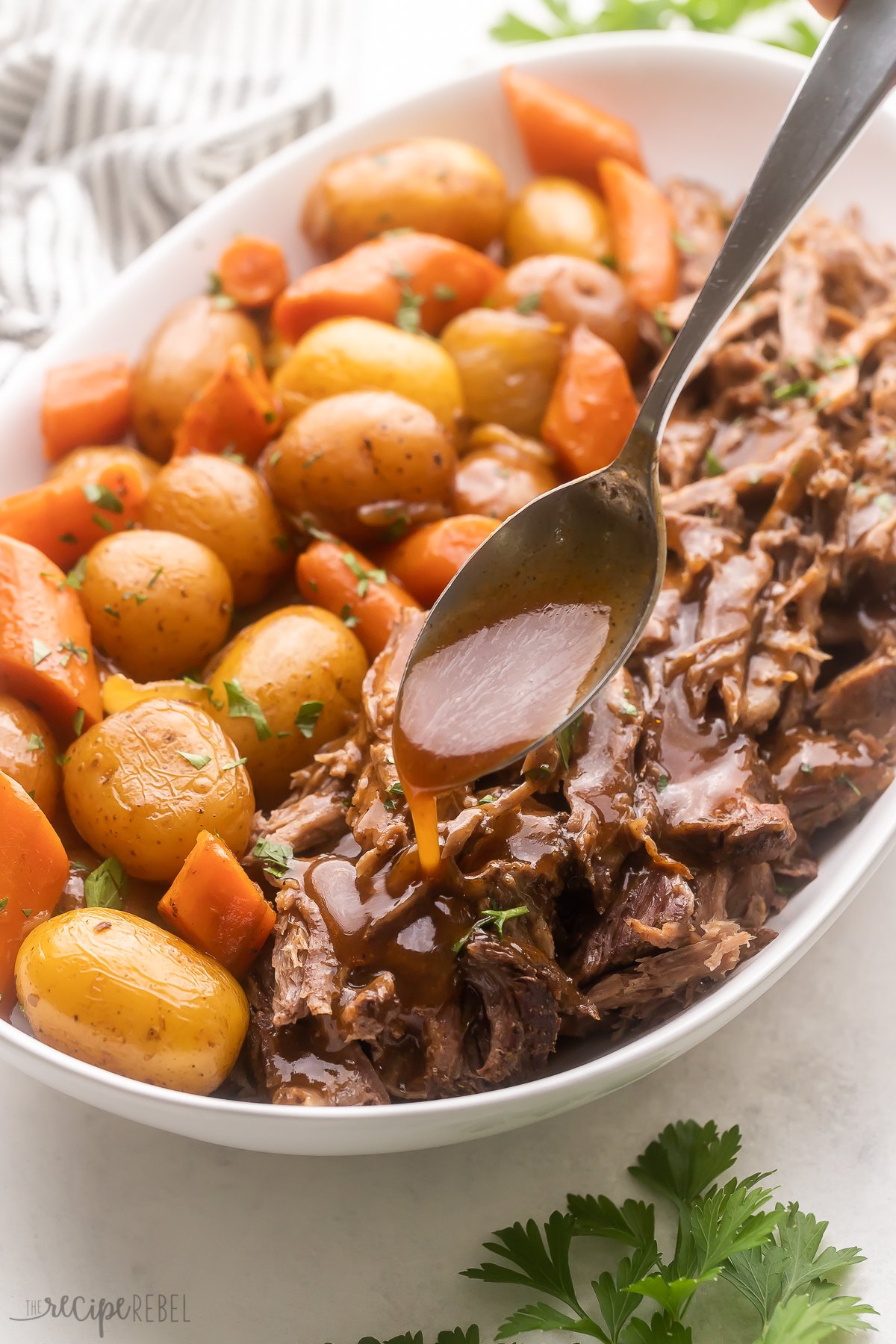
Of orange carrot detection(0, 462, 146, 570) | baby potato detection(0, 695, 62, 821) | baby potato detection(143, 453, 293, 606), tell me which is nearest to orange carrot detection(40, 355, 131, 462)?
orange carrot detection(0, 462, 146, 570)

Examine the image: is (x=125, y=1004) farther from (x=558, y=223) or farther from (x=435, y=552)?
(x=558, y=223)

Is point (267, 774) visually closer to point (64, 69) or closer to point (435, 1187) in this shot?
point (435, 1187)

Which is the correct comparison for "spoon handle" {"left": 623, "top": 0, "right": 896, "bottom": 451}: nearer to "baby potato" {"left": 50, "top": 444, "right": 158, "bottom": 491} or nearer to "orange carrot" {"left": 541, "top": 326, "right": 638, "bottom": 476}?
"orange carrot" {"left": 541, "top": 326, "right": 638, "bottom": 476}

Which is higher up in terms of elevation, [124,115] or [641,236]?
[641,236]

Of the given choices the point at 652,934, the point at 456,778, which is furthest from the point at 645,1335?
the point at 456,778

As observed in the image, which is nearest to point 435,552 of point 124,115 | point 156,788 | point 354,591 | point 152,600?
point 354,591

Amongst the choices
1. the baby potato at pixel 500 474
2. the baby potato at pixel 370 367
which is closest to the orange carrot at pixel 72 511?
the baby potato at pixel 370 367

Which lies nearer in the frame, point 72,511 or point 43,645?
point 43,645
